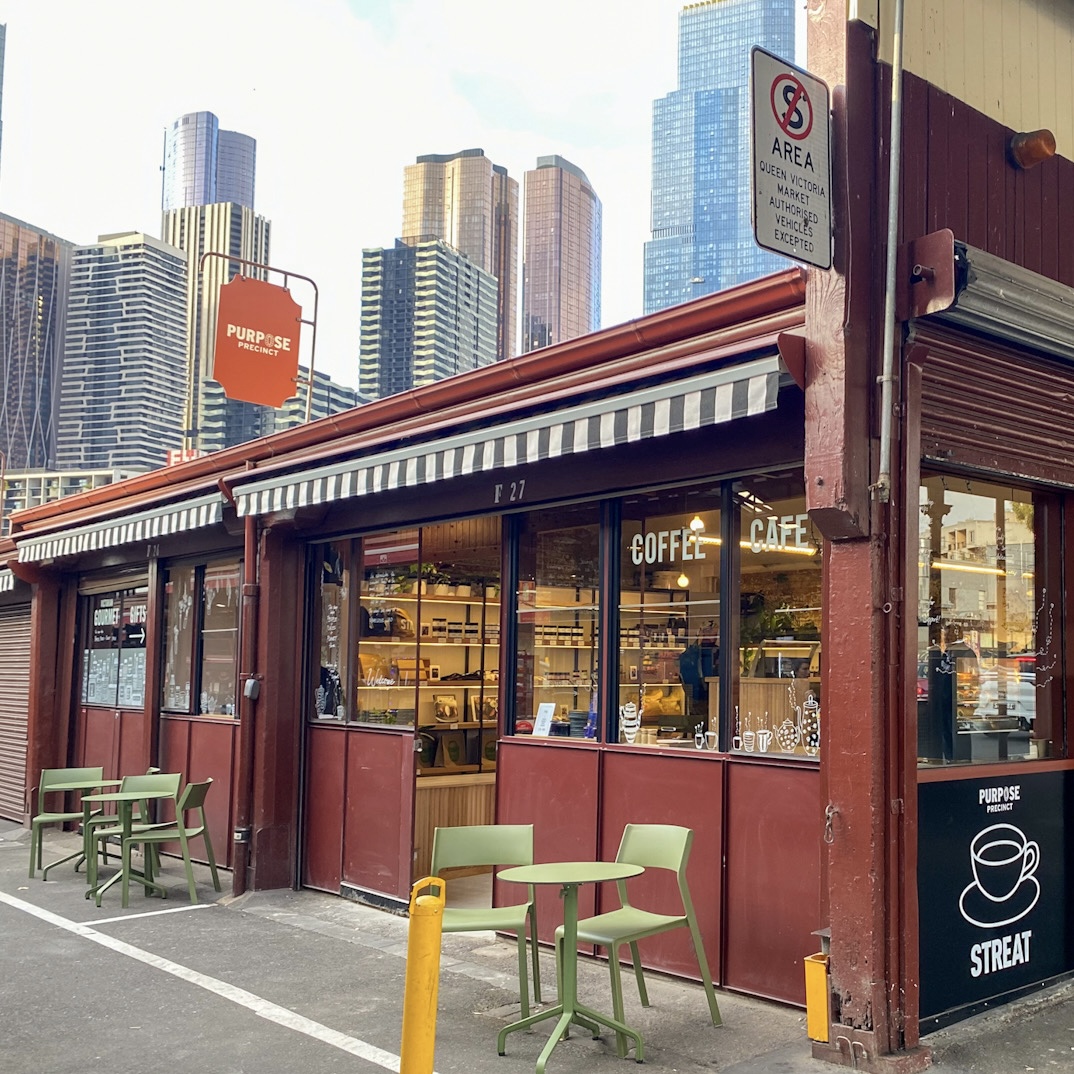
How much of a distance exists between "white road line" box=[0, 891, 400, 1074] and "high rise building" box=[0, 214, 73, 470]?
219 feet

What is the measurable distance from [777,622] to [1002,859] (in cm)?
161

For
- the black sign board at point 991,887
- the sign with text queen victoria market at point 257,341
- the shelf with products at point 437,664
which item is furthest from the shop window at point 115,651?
the black sign board at point 991,887

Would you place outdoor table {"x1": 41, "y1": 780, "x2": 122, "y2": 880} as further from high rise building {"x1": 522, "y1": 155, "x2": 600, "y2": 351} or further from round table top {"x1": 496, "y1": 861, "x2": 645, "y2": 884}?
high rise building {"x1": 522, "y1": 155, "x2": 600, "y2": 351}

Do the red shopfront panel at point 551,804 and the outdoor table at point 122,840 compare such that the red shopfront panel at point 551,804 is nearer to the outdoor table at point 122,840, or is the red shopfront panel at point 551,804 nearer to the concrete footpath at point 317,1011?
the concrete footpath at point 317,1011

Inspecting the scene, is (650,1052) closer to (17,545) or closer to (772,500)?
(772,500)

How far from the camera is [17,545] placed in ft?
44.4

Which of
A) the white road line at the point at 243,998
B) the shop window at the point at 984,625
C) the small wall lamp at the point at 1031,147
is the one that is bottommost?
the white road line at the point at 243,998

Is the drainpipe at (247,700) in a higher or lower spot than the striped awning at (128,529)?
lower

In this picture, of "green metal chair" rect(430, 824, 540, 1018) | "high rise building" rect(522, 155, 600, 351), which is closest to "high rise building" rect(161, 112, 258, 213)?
"high rise building" rect(522, 155, 600, 351)

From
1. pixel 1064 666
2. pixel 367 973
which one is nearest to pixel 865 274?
pixel 1064 666

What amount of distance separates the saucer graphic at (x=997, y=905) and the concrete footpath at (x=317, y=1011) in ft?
1.37

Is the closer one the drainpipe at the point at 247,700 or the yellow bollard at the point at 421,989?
the yellow bollard at the point at 421,989

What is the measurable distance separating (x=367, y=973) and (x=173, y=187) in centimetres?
18085

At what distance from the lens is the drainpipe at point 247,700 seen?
9.14 m
